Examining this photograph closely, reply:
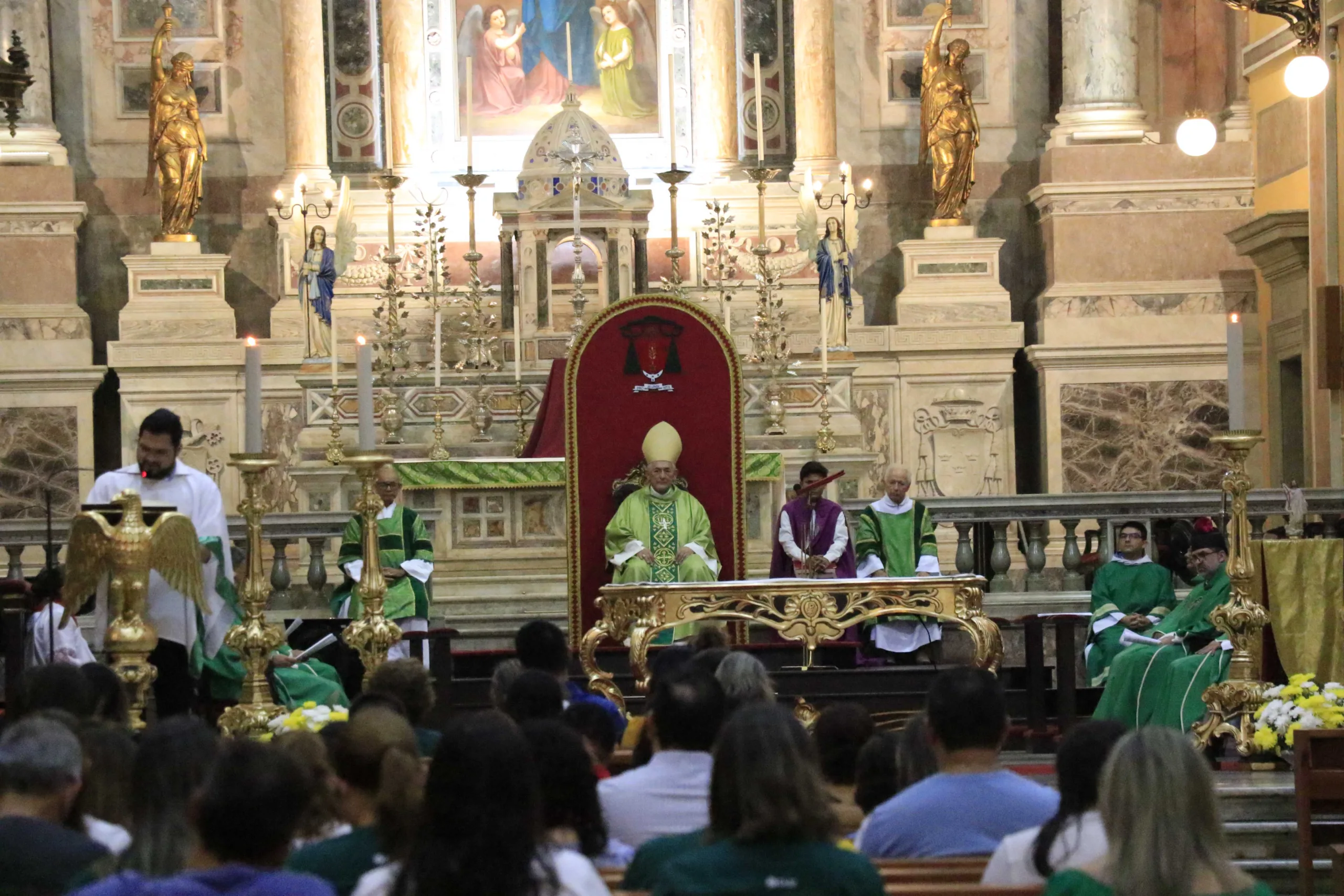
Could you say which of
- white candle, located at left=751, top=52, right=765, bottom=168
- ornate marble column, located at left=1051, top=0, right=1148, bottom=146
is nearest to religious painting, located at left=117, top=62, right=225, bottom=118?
white candle, located at left=751, top=52, right=765, bottom=168

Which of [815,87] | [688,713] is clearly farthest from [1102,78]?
[688,713]

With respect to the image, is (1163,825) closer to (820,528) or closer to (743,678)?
(743,678)

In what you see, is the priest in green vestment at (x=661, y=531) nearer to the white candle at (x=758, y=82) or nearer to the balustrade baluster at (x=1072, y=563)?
the balustrade baluster at (x=1072, y=563)

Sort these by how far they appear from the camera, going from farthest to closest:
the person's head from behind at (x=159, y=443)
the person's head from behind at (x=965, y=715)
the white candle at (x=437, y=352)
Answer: the white candle at (x=437, y=352) < the person's head from behind at (x=159, y=443) < the person's head from behind at (x=965, y=715)

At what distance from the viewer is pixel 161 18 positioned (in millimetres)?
19062

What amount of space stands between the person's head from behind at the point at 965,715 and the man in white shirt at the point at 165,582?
372 centimetres

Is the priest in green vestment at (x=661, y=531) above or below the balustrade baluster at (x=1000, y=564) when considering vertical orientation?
above

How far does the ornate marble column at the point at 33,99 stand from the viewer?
18.4m

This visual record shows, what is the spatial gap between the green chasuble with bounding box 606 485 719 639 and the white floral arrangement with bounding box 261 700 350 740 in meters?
2.90

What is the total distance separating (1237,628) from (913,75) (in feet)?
35.9

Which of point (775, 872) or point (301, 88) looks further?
point (301, 88)

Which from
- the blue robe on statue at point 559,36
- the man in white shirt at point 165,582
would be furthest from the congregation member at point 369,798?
the blue robe on statue at point 559,36

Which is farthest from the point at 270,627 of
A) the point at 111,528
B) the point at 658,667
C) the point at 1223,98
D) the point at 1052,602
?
the point at 1223,98

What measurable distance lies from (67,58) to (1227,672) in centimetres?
1243
